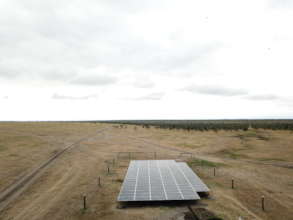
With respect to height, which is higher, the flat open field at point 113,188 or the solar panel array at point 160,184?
the solar panel array at point 160,184

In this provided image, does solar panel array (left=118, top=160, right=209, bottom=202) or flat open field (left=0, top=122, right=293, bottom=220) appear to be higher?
solar panel array (left=118, top=160, right=209, bottom=202)

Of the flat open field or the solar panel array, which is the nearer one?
the flat open field

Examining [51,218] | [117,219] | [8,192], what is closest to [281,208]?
[117,219]

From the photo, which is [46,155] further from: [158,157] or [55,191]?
[158,157]

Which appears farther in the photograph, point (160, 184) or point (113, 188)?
point (113, 188)

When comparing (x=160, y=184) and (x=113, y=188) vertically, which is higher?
(x=160, y=184)

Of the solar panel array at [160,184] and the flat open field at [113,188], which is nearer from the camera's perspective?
the flat open field at [113,188]

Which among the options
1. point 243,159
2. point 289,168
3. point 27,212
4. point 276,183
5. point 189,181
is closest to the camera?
point 27,212

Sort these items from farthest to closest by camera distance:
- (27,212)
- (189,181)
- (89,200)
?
(189,181) < (89,200) < (27,212)
